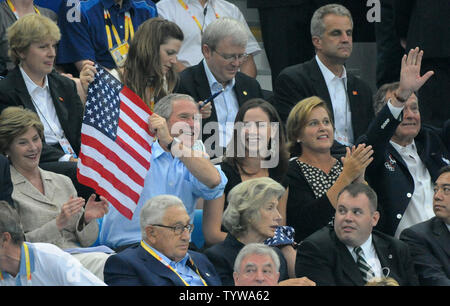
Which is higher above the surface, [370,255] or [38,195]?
[38,195]

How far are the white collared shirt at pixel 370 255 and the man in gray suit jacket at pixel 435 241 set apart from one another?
34cm

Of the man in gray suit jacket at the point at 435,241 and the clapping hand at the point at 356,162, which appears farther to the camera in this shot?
the clapping hand at the point at 356,162

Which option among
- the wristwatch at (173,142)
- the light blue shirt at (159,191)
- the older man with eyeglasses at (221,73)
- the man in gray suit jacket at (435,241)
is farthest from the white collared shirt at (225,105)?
the man in gray suit jacket at (435,241)

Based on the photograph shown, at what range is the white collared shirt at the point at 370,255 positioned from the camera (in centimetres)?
655

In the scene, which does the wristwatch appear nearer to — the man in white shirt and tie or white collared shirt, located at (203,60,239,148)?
the man in white shirt and tie

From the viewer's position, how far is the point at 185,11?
889 centimetres

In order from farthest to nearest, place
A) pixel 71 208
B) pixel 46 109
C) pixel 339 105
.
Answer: pixel 339 105 < pixel 46 109 < pixel 71 208

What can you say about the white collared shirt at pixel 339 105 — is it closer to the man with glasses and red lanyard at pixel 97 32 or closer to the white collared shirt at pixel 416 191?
the white collared shirt at pixel 416 191

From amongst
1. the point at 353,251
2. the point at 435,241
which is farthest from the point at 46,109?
the point at 435,241

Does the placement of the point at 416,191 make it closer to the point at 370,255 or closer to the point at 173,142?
the point at 370,255

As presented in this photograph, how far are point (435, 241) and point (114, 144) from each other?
212cm

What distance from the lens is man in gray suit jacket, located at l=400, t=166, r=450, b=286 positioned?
676 centimetres

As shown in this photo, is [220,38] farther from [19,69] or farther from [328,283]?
[328,283]

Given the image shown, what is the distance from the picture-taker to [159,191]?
6805 millimetres
